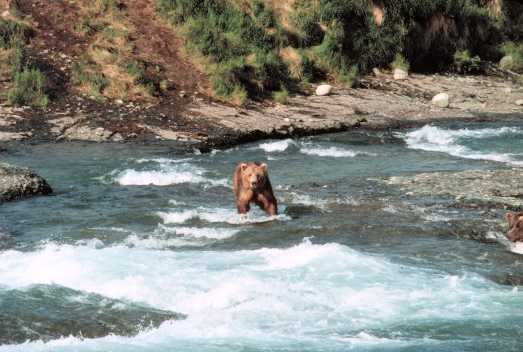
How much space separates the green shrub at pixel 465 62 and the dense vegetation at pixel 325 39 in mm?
33

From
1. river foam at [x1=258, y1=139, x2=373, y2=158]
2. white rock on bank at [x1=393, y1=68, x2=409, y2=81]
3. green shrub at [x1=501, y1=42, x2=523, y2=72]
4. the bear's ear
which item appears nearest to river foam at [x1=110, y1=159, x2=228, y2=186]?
river foam at [x1=258, y1=139, x2=373, y2=158]

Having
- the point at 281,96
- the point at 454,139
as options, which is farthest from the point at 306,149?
the point at 281,96

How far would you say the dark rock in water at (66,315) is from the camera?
8258 millimetres

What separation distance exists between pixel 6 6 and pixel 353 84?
984cm

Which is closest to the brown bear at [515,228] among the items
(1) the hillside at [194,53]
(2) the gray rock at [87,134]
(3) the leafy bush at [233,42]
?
(1) the hillside at [194,53]

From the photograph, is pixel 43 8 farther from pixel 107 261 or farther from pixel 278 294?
pixel 278 294

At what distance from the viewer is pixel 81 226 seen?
1263 cm

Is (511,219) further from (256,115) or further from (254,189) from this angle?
(256,115)

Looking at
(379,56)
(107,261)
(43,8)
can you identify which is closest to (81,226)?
(107,261)

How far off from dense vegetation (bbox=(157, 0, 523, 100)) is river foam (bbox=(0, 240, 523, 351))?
13024 mm

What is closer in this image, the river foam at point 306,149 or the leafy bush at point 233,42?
the river foam at point 306,149

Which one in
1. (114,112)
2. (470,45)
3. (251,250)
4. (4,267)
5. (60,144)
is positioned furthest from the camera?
(470,45)

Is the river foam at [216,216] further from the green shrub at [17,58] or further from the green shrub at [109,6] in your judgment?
the green shrub at [109,6]

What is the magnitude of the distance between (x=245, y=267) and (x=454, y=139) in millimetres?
11259
